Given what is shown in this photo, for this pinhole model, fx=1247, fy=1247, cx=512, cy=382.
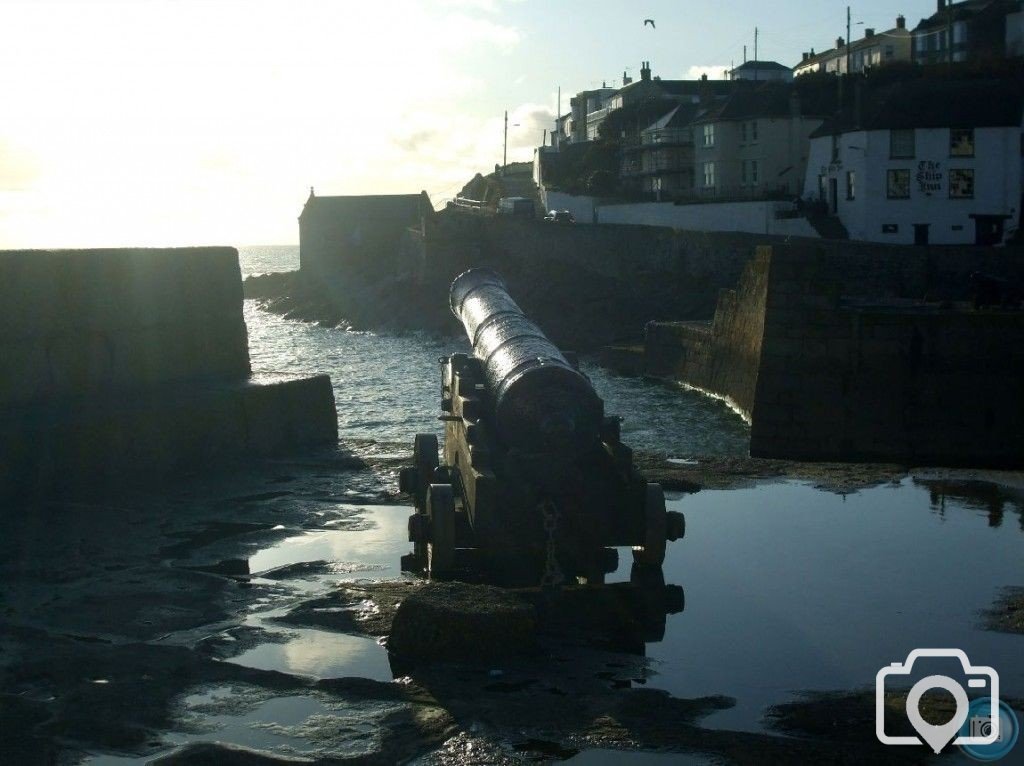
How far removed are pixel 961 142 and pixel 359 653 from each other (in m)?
33.8

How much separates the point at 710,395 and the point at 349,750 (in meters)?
22.0

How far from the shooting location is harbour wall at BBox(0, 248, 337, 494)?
36.4ft

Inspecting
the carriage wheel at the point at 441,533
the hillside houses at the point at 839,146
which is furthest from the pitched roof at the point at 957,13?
the carriage wheel at the point at 441,533

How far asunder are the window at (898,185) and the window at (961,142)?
1416mm

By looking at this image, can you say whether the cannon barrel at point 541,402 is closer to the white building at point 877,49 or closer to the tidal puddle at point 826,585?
the tidal puddle at point 826,585

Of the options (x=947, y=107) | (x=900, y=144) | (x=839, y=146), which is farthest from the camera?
(x=839, y=146)

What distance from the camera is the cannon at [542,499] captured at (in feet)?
26.6

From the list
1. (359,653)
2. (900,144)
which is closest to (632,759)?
(359,653)

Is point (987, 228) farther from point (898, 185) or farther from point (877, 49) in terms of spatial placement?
point (877, 49)

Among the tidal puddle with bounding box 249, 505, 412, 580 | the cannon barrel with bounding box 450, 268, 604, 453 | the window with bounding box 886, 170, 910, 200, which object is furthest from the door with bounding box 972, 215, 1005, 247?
the cannon barrel with bounding box 450, 268, 604, 453

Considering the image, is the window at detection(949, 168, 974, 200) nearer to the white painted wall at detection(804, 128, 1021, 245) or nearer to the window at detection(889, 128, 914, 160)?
the white painted wall at detection(804, 128, 1021, 245)

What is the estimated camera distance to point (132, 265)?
12508mm

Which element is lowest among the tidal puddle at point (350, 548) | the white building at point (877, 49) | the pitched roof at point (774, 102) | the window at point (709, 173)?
the tidal puddle at point (350, 548)

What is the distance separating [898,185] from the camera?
1464 inches
